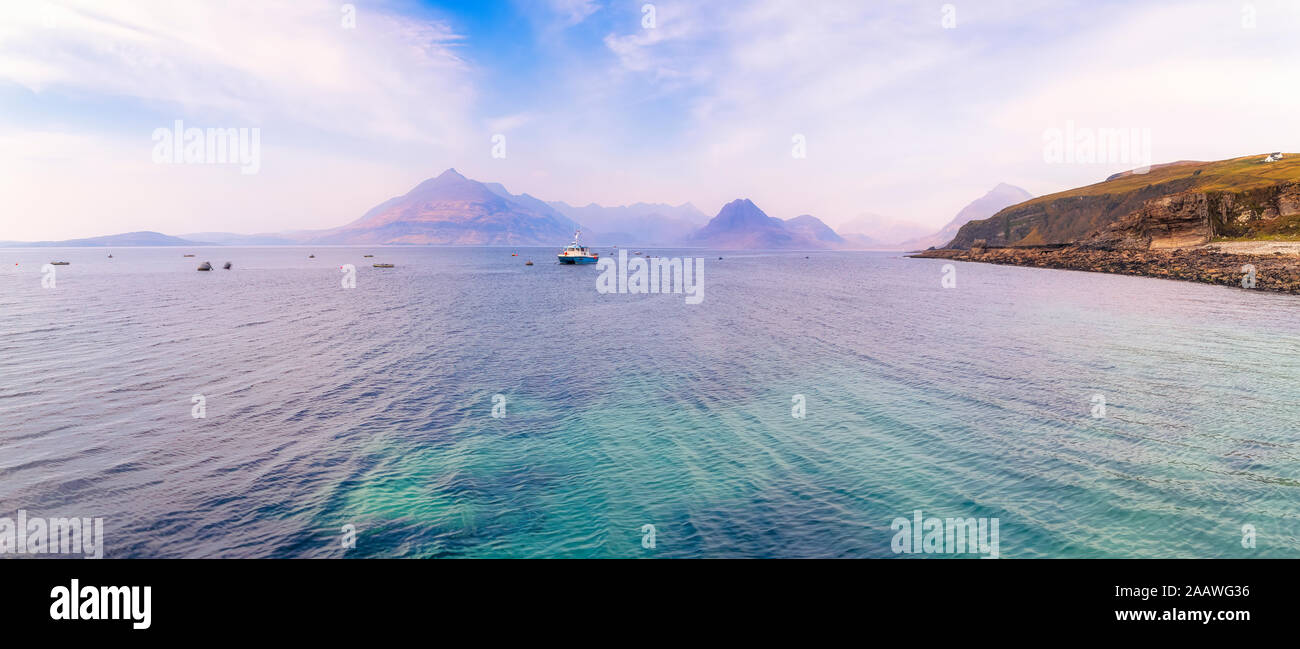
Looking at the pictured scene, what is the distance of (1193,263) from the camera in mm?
98688

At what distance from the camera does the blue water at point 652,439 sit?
15.4m

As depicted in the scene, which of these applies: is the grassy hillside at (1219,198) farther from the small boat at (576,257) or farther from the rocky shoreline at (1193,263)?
the small boat at (576,257)

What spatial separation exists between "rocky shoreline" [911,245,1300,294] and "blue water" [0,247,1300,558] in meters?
42.2

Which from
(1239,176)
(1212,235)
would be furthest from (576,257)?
(1239,176)

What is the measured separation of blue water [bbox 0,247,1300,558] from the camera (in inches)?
606

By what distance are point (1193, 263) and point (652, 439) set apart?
128m

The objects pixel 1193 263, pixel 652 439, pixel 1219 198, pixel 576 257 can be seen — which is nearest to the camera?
pixel 652 439

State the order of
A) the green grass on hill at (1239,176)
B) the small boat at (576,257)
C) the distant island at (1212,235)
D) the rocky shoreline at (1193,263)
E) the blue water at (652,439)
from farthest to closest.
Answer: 1. the small boat at (576,257)
2. the green grass on hill at (1239,176)
3. the distant island at (1212,235)
4. the rocky shoreline at (1193,263)
5. the blue water at (652,439)

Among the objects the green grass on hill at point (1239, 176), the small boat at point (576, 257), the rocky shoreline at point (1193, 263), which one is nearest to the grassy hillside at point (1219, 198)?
the green grass on hill at point (1239, 176)

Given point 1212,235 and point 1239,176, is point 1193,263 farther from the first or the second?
point 1239,176

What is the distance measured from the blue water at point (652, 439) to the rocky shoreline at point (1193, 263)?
42239mm
